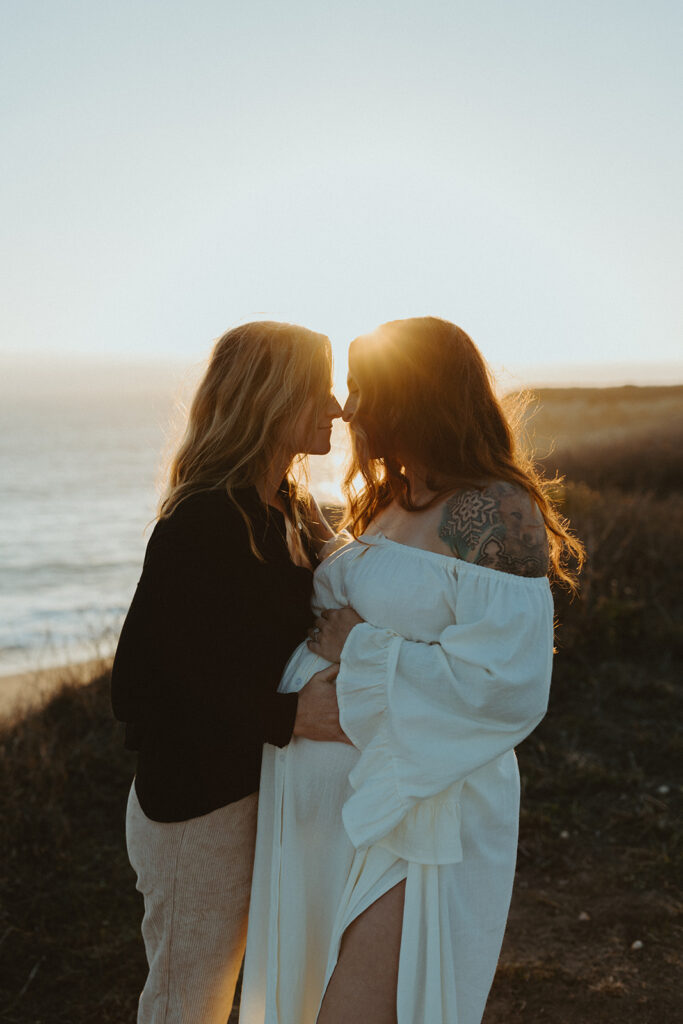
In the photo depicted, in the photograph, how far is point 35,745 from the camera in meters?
5.00

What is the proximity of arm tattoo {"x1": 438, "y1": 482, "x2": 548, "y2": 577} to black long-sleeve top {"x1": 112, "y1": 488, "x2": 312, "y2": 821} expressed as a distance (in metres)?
0.54

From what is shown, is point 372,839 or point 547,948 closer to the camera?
point 372,839

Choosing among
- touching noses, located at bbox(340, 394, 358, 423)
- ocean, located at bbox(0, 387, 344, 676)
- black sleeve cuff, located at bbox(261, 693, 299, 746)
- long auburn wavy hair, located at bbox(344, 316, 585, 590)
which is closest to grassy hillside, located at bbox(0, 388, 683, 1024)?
ocean, located at bbox(0, 387, 344, 676)

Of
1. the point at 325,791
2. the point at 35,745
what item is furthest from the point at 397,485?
the point at 35,745

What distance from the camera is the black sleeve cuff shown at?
7.39 feet

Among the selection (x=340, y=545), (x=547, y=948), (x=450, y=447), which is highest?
(x=450, y=447)

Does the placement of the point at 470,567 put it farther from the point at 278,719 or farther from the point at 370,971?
the point at 370,971

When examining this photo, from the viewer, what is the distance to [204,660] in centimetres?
221

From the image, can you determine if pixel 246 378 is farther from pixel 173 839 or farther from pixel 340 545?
pixel 173 839

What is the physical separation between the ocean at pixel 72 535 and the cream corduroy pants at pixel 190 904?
879mm

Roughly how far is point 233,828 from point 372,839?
47 cm

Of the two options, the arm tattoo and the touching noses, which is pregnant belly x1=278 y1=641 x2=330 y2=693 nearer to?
the arm tattoo

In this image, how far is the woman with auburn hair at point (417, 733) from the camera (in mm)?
2152

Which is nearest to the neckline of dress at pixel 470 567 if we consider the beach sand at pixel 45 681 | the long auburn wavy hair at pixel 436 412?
the long auburn wavy hair at pixel 436 412
